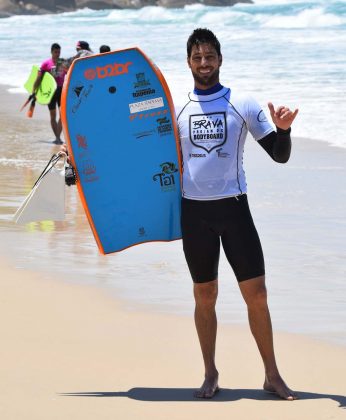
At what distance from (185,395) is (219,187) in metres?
0.83

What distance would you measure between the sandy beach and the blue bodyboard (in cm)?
54

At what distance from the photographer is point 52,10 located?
3068 inches

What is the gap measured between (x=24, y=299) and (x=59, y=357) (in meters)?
1.00

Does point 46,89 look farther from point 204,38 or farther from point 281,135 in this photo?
point 281,135

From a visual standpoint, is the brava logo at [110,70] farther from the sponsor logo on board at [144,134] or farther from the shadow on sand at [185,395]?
the shadow on sand at [185,395]

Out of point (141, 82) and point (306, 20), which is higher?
point (141, 82)

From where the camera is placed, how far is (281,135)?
408 cm

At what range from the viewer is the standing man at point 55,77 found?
1323cm

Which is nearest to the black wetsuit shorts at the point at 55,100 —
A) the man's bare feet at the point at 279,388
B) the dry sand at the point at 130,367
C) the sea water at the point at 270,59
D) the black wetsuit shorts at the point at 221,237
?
the sea water at the point at 270,59

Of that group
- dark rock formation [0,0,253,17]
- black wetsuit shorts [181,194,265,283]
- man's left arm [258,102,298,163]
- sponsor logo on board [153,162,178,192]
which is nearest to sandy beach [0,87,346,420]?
black wetsuit shorts [181,194,265,283]

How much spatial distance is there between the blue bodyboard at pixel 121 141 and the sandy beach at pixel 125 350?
54 centimetres

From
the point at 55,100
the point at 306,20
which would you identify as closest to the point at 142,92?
the point at 55,100

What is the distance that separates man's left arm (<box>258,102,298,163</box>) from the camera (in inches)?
159

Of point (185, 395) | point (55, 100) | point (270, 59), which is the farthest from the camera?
point (270, 59)
